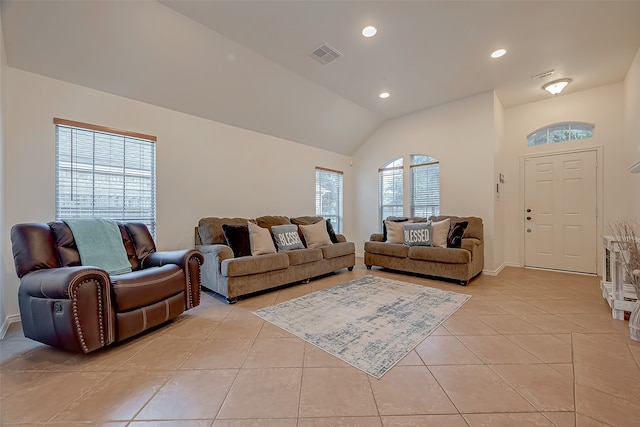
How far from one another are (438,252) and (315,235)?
1868mm

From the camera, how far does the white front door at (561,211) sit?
4160 mm

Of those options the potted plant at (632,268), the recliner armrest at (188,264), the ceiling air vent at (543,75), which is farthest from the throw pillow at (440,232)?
the recliner armrest at (188,264)

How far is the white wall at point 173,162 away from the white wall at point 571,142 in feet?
10.7

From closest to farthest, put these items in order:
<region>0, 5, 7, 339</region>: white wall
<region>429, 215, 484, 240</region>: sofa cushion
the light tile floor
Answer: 1. the light tile floor
2. <region>0, 5, 7, 339</region>: white wall
3. <region>429, 215, 484, 240</region>: sofa cushion

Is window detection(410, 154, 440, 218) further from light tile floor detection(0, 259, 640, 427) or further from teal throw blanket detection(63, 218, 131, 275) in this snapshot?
teal throw blanket detection(63, 218, 131, 275)

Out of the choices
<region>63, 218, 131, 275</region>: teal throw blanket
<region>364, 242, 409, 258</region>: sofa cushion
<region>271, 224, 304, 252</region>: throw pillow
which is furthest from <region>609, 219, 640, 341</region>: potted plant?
<region>63, 218, 131, 275</region>: teal throw blanket

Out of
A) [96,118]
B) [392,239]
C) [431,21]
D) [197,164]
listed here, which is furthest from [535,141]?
[96,118]

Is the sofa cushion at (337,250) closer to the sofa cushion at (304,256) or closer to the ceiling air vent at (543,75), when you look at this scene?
the sofa cushion at (304,256)

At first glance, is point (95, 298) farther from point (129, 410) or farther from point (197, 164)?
point (197, 164)

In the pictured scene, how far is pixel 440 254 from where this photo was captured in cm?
374

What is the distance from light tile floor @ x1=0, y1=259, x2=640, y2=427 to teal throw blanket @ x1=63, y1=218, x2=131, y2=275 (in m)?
0.70

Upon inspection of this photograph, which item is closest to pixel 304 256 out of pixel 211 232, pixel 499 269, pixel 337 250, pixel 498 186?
pixel 337 250

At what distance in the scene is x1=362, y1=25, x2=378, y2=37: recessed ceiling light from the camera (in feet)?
8.99

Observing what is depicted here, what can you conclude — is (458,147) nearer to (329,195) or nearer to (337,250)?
(329,195)
